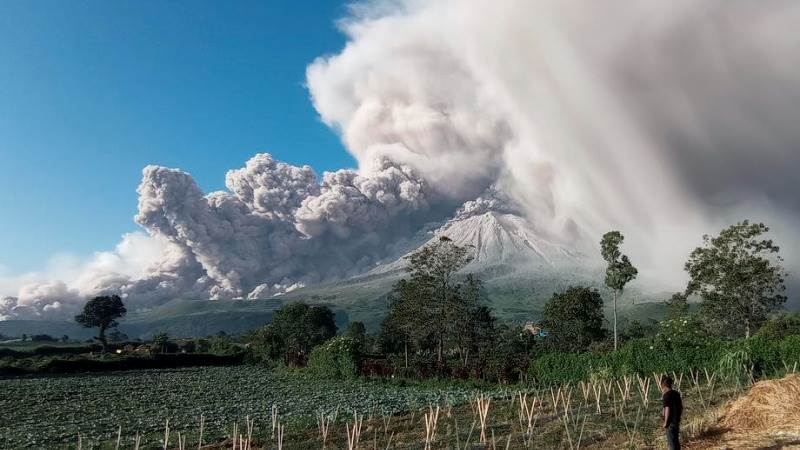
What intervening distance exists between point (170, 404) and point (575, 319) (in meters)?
48.9

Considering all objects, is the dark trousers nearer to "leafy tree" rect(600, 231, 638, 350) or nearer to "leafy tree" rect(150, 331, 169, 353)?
"leafy tree" rect(600, 231, 638, 350)

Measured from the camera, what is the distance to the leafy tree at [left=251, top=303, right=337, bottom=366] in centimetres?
8388

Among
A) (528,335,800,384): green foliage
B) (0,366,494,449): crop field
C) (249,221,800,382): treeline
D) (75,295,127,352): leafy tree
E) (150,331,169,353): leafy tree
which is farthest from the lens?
(75,295,127,352): leafy tree

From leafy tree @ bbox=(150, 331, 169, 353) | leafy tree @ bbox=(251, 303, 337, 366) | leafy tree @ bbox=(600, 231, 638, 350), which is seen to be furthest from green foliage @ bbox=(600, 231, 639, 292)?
leafy tree @ bbox=(150, 331, 169, 353)

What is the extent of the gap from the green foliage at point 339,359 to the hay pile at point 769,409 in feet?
126

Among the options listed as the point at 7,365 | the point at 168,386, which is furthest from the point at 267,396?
the point at 7,365

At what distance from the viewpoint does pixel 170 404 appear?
113ft

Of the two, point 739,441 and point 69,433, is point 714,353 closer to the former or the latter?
point 739,441

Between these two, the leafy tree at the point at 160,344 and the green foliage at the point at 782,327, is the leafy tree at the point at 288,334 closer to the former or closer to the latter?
the leafy tree at the point at 160,344

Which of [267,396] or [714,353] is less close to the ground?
[714,353]

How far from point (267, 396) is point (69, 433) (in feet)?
53.0

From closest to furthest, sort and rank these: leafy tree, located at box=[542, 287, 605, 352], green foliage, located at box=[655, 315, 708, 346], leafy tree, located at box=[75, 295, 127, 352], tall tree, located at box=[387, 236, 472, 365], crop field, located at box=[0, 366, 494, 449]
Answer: crop field, located at box=[0, 366, 494, 449], green foliage, located at box=[655, 315, 708, 346], tall tree, located at box=[387, 236, 472, 365], leafy tree, located at box=[542, 287, 605, 352], leafy tree, located at box=[75, 295, 127, 352]

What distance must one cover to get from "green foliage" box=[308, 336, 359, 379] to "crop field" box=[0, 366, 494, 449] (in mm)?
1641

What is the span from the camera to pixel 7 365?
216 feet
